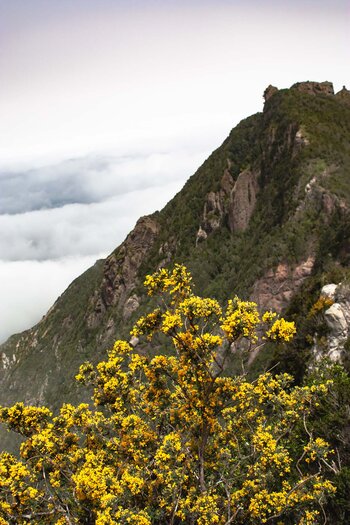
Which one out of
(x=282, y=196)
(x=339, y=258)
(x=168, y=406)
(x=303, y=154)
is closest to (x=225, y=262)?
(x=282, y=196)

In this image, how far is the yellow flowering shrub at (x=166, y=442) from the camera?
12.9 m

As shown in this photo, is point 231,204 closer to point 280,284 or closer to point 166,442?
point 280,284

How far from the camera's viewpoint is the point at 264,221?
416 ft

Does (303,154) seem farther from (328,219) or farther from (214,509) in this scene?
(214,509)

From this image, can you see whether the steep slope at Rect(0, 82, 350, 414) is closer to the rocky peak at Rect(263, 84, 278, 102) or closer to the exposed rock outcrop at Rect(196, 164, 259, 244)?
the exposed rock outcrop at Rect(196, 164, 259, 244)

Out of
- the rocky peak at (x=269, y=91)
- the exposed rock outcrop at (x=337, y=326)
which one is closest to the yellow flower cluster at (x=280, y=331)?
the exposed rock outcrop at (x=337, y=326)

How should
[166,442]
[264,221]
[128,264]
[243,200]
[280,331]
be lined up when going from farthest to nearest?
[128,264] < [243,200] < [264,221] < [166,442] < [280,331]

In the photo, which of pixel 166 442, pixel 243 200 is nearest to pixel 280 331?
pixel 166 442

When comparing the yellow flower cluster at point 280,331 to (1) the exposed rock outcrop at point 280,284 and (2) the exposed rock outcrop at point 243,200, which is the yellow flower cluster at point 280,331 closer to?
(1) the exposed rock outcrop at point 280,284

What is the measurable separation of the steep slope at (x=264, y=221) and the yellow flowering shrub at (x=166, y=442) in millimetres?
47833

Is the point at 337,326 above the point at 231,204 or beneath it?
beneath

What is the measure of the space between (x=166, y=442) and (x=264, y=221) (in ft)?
390

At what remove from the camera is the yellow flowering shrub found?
12859 millimetres

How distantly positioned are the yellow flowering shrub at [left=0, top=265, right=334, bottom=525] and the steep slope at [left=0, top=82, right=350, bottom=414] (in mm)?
47833
